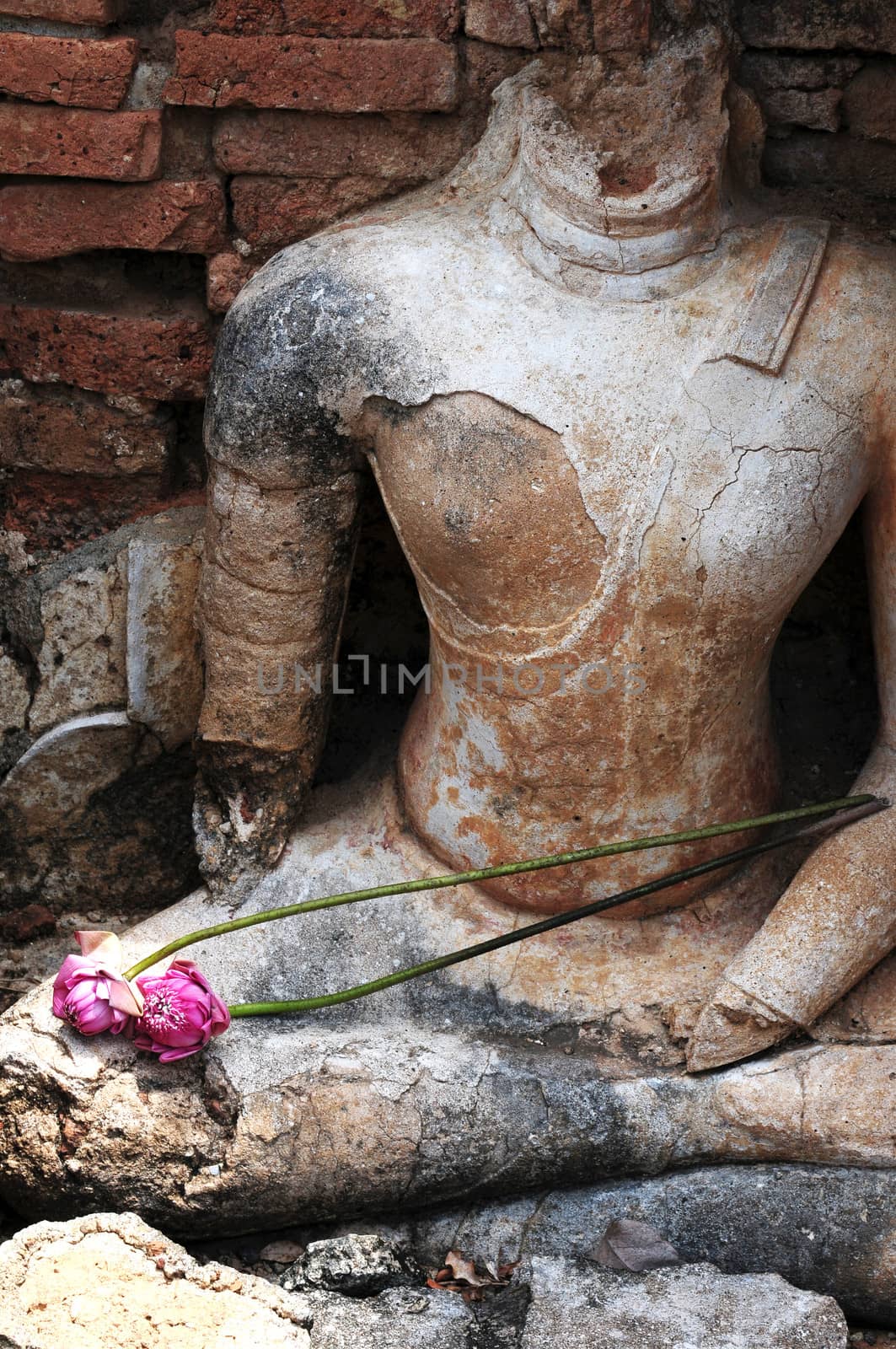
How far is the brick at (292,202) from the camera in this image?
2566mm

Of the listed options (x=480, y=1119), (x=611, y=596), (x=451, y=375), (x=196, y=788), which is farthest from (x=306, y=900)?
(x=451, y=375)

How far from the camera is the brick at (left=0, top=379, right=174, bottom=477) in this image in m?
2.77

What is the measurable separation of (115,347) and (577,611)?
0.91 m

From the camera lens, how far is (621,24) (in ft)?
7.26

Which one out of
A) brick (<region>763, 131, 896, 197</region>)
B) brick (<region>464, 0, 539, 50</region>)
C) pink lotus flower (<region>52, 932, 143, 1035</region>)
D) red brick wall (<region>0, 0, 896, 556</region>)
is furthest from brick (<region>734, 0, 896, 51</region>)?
pink lotus flower (<region>52, 932, 143, 1035</region>)

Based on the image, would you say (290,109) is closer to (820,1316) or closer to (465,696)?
(465,696)

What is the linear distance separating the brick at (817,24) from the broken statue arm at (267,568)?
0.74 metres

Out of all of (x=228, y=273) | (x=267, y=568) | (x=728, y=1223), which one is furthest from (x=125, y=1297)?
(x=228, y=273)

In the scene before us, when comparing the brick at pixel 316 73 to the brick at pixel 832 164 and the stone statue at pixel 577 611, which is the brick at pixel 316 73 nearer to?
the stone statue at pixel 577 611

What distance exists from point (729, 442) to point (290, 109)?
85 centimetres

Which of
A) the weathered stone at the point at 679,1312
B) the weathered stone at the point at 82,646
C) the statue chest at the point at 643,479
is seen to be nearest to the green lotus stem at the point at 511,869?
the statue chest at the point at 643,479

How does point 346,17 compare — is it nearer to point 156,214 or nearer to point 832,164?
point 156,214

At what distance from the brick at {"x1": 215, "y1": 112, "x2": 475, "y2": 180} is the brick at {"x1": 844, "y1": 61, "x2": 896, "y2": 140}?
56 centimetres

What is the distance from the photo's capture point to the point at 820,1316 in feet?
6.96
